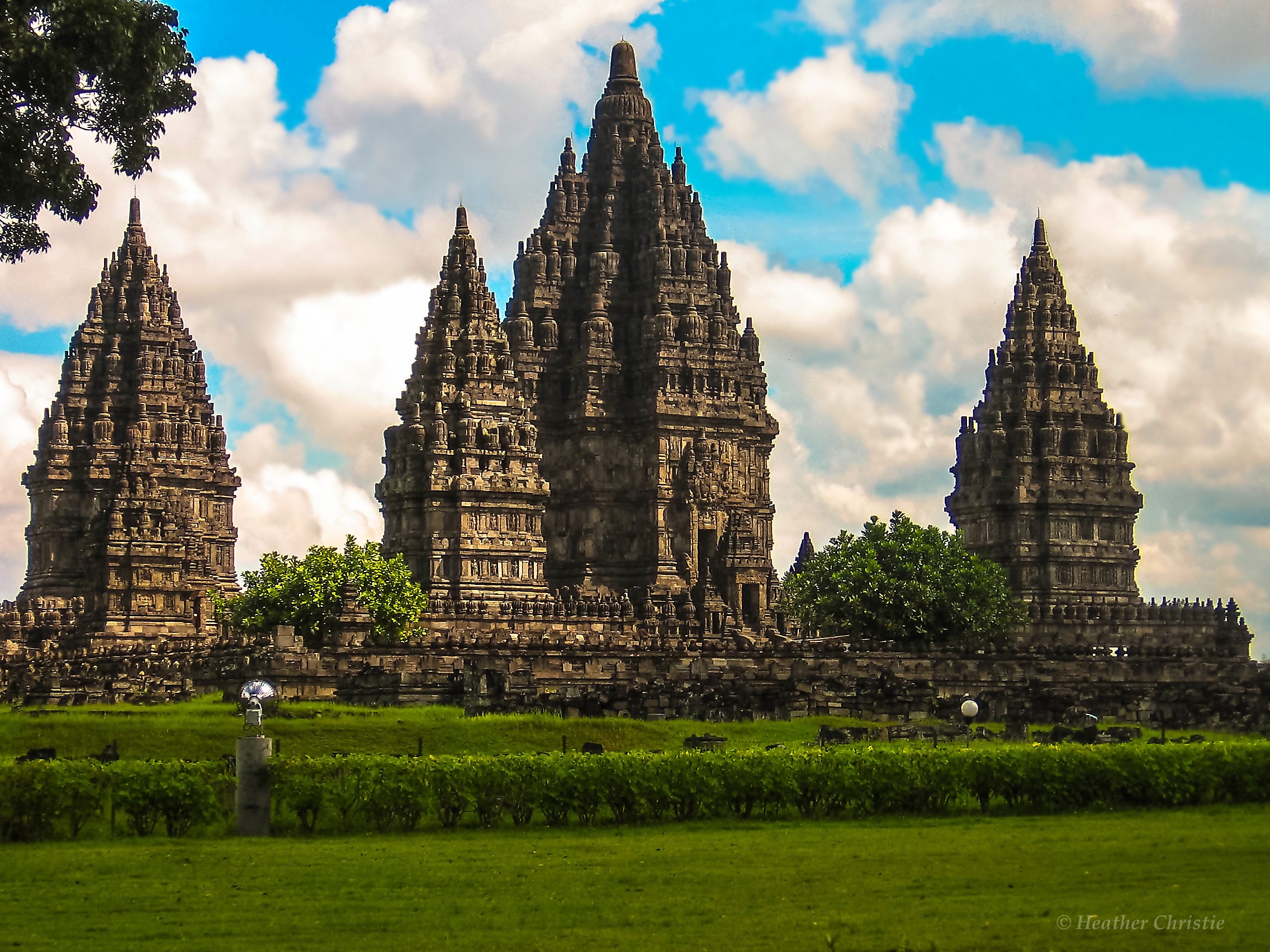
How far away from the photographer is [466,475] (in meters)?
111

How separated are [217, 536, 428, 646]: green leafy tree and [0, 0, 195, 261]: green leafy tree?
172 feet

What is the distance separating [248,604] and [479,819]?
2130 inches

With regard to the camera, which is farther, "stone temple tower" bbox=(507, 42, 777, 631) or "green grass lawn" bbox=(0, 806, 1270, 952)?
"stone temple tower" bbox=(507, 42, 777, 631)

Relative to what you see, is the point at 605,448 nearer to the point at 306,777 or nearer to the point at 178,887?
the point at 306,777

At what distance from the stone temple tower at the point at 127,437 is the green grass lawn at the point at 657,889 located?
83888mm

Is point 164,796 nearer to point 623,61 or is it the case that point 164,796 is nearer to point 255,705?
point 255,705

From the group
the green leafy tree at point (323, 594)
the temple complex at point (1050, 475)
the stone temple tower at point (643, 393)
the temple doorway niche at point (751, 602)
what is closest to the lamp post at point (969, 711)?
the green leafy tree at point (323, 594)

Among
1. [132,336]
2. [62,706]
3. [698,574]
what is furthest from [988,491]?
[62,706]

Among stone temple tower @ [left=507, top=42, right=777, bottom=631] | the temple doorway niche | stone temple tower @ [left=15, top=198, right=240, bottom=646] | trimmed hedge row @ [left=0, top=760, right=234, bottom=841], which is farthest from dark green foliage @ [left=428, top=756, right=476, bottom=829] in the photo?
stone temple tower @ [left=15, top=198, right=240, bottom=646]

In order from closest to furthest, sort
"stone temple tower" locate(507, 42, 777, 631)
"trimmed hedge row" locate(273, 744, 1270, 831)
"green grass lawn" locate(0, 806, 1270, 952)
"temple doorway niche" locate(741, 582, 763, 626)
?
"green grass lawn" locate(0, 806, 1270, 952)
"trimmed hedge row" locate(273, 744, 1270, 831)
"temple doorway niche" locate(741, 582, 763, 626)
"stone temple tower" locate(507, 42, 777, 631)

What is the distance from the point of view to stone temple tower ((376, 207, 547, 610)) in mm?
110188

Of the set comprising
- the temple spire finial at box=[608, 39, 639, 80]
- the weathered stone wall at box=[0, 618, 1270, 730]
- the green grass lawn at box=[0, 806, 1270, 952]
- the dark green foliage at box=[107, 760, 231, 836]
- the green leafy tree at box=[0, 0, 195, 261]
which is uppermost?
the temple spire finial at box=[608, 39, 639, 80]

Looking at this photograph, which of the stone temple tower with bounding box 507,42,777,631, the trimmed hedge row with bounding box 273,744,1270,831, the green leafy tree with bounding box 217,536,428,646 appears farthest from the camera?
the stone temple tower with bounding box 507,42,777,631

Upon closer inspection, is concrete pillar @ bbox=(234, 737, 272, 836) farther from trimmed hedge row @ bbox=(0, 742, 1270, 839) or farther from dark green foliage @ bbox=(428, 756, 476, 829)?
dark green foliage @ bbox=(428, 756, 476, 829)
